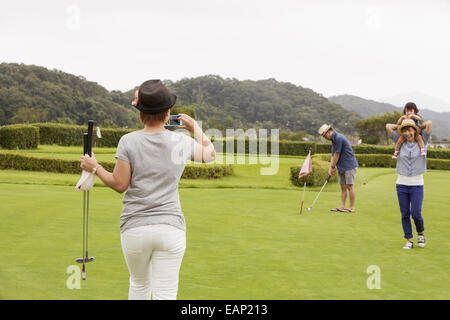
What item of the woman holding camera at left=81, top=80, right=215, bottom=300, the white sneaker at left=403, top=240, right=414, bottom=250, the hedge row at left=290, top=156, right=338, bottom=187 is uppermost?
the woman holding camera at left=81, top=80, right=215, bottom=300

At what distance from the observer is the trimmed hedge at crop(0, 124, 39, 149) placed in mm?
30641

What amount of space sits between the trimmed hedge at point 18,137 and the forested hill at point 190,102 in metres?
34.4

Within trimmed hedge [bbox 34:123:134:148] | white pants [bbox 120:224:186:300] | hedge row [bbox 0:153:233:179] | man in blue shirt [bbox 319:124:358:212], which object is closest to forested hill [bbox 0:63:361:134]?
trimmed hedge [bbox 34:123:134:148]

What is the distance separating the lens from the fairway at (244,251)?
5562 millimetres

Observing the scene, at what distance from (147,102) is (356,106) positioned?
660 feet

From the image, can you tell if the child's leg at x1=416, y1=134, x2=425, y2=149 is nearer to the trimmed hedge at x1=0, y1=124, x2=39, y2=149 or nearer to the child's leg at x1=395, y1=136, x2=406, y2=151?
the child's leg at x1=395, y1=136, x2=406, y2=151

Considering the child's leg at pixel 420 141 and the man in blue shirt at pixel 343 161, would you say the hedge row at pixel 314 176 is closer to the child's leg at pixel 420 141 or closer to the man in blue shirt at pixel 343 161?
the man in blue shirt at pixel 343 161

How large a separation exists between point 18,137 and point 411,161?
28379 mm

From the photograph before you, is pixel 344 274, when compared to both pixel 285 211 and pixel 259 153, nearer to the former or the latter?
pixel 285 211

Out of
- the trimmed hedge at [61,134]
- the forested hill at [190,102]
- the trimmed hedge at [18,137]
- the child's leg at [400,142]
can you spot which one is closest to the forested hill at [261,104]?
the forested hill at [190,102]

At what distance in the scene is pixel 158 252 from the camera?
3.39 m

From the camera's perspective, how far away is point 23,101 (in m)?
72.9

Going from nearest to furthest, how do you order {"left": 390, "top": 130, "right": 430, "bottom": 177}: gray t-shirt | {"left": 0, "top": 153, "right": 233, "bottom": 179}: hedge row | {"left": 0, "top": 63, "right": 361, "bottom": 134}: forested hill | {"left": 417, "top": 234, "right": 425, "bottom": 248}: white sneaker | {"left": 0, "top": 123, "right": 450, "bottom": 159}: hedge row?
1. {"left": 390, "top": 130, "right": 430, "bottom": 177}: gray t-shirt
2. {"left": 417, "top": 234, "right": 425, "bottom": 248}: white sneaker
3. {"left": 0, "top": 153, "right": 233, "bottom": 179}: hedge row
4. {"left": 0, "top": 123, "right": 450, "bottom": 159}: hedge row
5. {"left": 0, "top": 63, "right": 361, "bottom": 134}: forested hill
